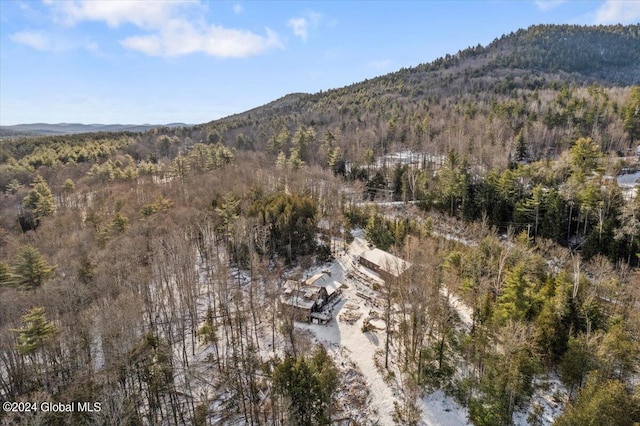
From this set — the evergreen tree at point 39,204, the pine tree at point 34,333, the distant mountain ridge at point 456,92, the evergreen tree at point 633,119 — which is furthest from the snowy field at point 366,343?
the evergreen tree at point 633,119

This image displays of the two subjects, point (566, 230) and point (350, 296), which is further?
point (566, 230)

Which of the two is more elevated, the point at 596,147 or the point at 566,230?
the point at 596,147

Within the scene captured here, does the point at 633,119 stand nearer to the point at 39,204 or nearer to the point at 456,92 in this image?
the point at 456,92

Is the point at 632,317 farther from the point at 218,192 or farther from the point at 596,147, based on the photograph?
the point at 218,192

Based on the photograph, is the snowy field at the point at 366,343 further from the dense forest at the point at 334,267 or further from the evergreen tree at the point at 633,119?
the evergreen tree at the point at 633,119

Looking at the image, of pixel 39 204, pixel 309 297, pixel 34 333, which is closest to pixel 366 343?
pixel 309 297

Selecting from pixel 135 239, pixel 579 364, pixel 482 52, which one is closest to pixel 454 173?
pixel 579 364
